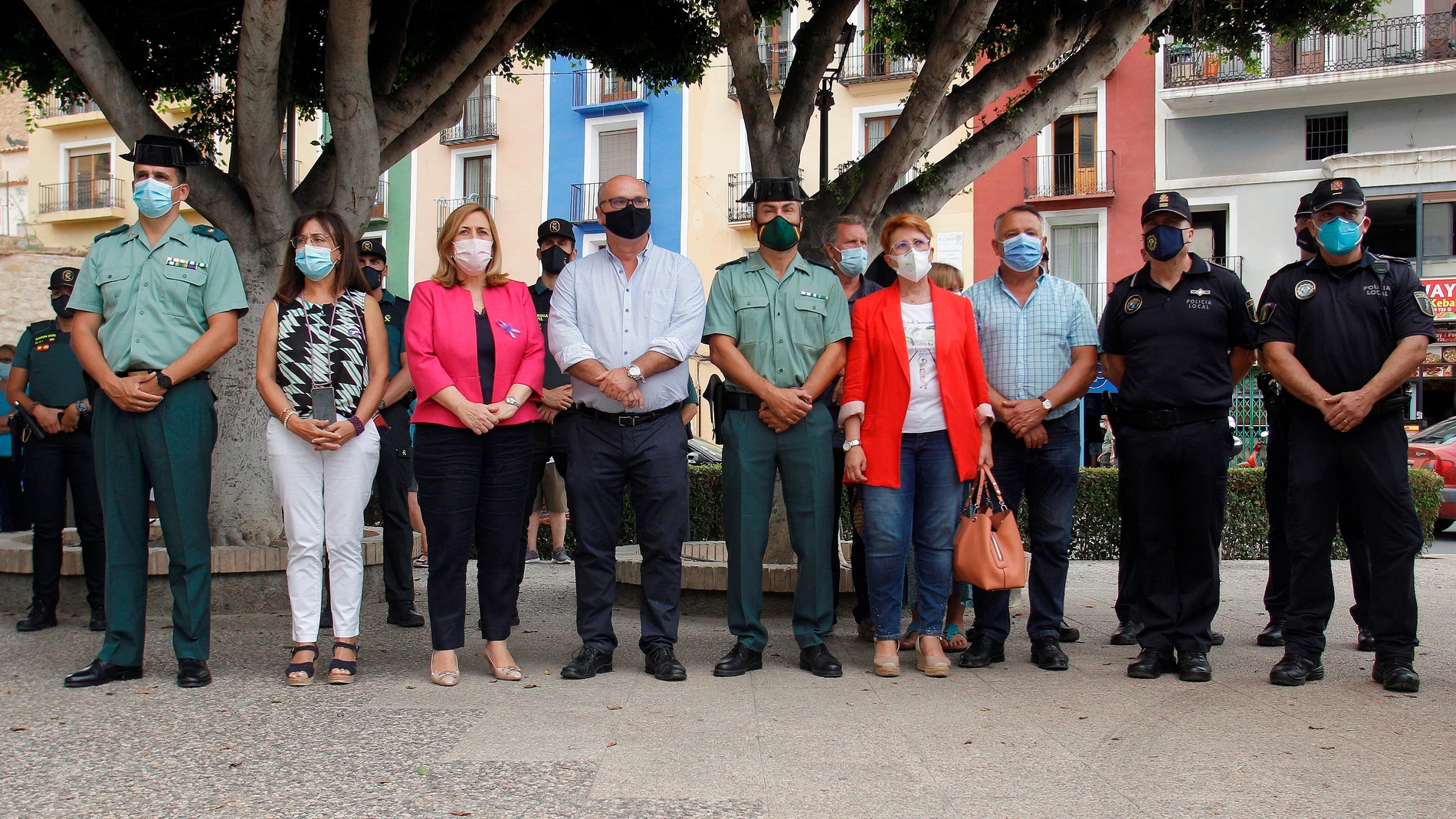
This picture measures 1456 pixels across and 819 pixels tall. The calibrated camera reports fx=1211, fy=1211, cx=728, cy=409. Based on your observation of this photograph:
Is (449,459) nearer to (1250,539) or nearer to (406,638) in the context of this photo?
(406,638)

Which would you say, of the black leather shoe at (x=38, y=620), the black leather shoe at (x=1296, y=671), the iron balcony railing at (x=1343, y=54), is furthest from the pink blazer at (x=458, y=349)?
the iron balcony railing at (x=1343, y=54)

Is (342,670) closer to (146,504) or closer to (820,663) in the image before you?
(146,504)

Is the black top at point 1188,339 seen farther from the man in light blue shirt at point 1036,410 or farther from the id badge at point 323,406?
the id badge at point 323,406

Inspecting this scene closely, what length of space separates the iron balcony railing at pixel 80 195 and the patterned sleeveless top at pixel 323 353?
117ft

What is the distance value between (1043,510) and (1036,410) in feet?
1.70

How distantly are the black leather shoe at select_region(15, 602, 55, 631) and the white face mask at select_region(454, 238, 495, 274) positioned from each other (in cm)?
351

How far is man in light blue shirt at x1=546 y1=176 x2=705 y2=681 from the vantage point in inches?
215

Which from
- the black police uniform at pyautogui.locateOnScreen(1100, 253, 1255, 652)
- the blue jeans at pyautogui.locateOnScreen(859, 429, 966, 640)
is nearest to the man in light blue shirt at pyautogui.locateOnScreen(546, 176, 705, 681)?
the blue jeans at pyautogui.locateOnScreen(859, 429, 966, 640)

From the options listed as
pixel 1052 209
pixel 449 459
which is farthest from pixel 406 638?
pixel 1052 209

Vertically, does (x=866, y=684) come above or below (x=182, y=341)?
below

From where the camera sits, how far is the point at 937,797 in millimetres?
3514

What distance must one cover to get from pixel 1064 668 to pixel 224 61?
7829 mm

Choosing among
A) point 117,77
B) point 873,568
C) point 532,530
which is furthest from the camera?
point 532,530

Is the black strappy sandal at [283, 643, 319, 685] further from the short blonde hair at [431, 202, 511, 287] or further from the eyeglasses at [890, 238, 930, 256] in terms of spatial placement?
the eyeglasses at [890, 238, 930, 256]
